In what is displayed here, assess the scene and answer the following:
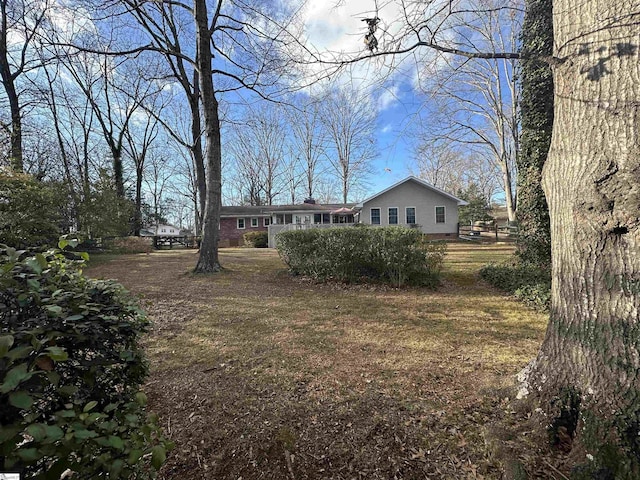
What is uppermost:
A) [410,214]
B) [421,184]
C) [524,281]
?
[421,184]

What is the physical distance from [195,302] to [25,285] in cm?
465

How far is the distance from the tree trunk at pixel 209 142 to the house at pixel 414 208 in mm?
12943

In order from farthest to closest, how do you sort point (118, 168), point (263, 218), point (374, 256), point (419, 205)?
point (263, 218)
point (118, 168)
point (419, 205)
point (374, 256)

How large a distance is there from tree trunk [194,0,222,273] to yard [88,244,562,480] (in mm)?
3463

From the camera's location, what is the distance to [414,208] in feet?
65.6

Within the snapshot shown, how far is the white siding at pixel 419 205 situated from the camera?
19766 mm

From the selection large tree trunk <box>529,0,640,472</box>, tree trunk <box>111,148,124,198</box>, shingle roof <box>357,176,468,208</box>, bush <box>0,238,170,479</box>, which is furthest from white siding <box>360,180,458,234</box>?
bush <box>0,238,170,479</box>

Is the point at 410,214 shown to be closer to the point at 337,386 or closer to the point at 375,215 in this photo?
the point at 375,215

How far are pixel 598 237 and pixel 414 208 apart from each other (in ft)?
62.8

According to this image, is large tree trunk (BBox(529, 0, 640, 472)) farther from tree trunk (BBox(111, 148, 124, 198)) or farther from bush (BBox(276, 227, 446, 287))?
tree trunk (BBox(111, 148, 124, 198))

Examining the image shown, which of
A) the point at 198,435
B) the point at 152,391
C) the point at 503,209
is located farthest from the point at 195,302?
the point at 503,209

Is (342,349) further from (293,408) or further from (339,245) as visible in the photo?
(339,245)

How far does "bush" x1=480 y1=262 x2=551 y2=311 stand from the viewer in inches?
193

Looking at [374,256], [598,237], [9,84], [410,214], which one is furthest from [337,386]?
[9,84]
